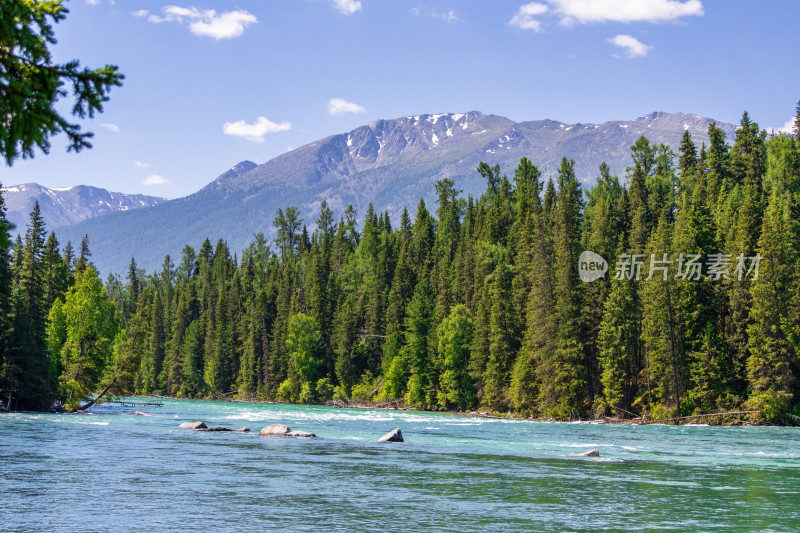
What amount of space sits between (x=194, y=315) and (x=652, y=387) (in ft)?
349

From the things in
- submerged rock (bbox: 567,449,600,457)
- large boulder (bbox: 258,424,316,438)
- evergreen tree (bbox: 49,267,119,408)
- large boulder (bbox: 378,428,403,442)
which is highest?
evergreen tree (bbox: 49,267,119,408)

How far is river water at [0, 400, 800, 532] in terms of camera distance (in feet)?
66.1

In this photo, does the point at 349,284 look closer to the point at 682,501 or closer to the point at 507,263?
the point at 507,263

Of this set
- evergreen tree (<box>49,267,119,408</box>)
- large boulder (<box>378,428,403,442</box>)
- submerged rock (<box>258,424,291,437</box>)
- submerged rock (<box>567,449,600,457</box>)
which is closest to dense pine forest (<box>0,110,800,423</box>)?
evergreen tree (<box>49,267,119,408</box>)

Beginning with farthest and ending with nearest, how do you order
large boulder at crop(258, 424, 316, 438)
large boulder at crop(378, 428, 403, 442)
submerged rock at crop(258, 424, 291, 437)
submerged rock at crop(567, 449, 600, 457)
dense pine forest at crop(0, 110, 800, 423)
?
dense pine forest at crop(0, 110, 800, 423)
submerged rock at crop(258, 424, 291, 437)
large boulder at crop(258, 424, 316, 438)
large boulder at crop(378, 428, 403, 442)
submerged rock at crop(567, 449, 600, 457)

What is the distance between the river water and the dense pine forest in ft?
64.7

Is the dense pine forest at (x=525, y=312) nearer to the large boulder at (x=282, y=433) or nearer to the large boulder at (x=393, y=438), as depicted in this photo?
the large boulder at (x=282, y=433)

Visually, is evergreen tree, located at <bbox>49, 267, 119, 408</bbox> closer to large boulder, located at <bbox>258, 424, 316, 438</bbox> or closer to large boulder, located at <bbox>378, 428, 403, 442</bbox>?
large boulder, located at <bbox>258, 424, 316, 438</bbox>

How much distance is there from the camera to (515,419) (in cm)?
7169

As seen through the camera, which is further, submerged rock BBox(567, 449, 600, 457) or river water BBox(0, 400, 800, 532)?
submerged rock BBox(567, 449, 600, 457)

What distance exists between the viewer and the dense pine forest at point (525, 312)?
2544 inches

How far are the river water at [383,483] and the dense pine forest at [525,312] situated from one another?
19711mm

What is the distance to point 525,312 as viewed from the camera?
8256cm

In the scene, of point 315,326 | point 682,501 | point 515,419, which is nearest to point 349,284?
point 315,326
